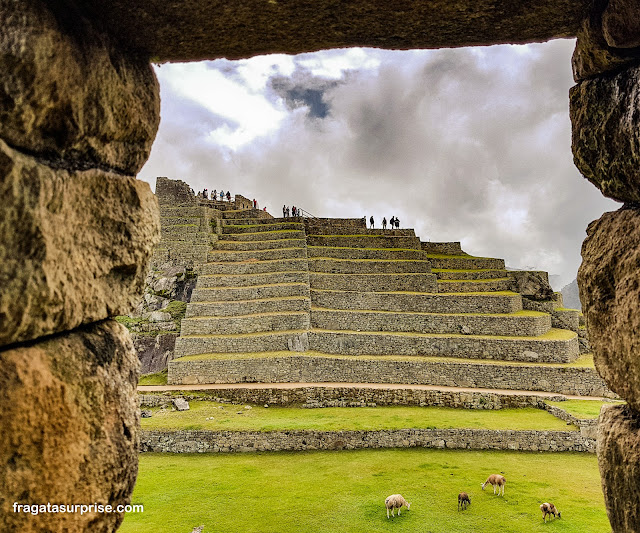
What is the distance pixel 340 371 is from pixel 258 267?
9392mm

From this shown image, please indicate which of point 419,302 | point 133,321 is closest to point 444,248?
point 419,302

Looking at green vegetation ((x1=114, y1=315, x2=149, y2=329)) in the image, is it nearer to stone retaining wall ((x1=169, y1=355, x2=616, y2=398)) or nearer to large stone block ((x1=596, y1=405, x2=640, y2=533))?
stone retaining wall ((x1=169, y1=355, x2=616, y2=398))

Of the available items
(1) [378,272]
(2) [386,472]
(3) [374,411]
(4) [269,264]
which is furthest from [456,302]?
(2) [386,472]

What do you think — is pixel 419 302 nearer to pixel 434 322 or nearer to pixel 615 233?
pixel 434 322

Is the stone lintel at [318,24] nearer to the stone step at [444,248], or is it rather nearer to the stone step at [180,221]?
the stone step at [180,221]

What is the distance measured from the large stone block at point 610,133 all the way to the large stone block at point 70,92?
2.55 metres

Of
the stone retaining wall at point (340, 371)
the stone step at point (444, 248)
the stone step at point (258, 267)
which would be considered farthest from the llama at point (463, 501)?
the stone step at point (444, 248)

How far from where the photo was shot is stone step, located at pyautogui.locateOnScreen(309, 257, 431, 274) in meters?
26.2

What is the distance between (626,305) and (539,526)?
8557 millimetres

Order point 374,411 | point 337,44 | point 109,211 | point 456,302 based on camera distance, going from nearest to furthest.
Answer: point 109,211 < point 337,44 < point 374,411 < point 456,302

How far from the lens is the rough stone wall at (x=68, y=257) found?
67.9 inches

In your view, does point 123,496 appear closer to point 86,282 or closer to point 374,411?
point 86,282

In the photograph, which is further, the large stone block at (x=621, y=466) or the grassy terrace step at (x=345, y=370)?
the grassy terrace step at (x=345, y=370)

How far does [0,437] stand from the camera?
66.5 inches
